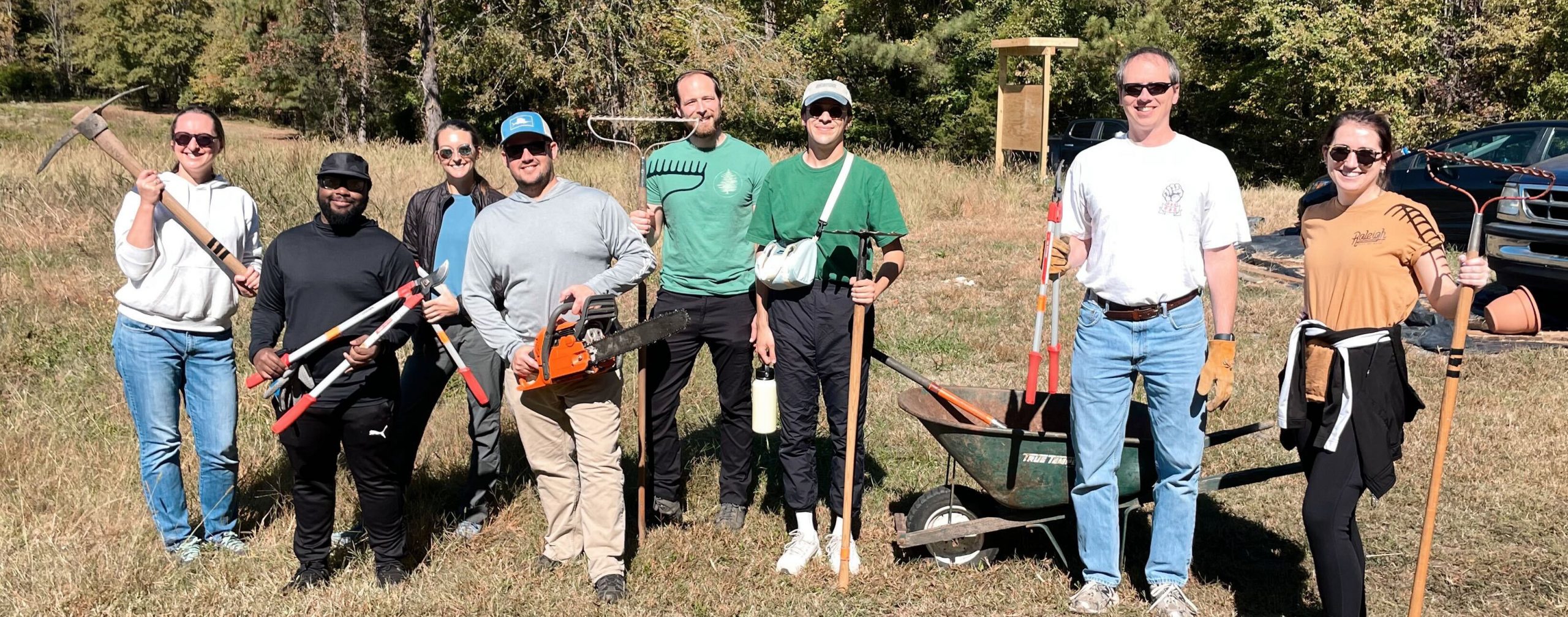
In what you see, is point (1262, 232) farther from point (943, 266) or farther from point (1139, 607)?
point (1139, 607)

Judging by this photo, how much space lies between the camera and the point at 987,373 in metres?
7.62

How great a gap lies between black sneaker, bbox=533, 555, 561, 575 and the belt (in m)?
2.52

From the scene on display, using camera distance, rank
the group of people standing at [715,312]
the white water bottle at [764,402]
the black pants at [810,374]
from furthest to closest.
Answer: the white water bottle at [764,402], the black pants at [810,374], the group of people standing at [715,312]

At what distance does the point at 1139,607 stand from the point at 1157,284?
134 cm

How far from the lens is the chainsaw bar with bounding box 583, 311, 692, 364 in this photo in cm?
→ 392

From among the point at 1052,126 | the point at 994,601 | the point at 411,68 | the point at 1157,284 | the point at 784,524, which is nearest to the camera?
the point at 1157,284

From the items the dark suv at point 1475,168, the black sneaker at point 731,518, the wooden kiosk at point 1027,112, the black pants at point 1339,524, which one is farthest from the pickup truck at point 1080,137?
→ the black pants at point 1339,524

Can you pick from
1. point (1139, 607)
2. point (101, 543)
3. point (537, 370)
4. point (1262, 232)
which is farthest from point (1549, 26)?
point (101, 543)

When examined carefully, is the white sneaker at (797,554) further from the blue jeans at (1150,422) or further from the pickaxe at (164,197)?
the pickaxe at (164,197)

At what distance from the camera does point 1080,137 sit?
23.5 meters

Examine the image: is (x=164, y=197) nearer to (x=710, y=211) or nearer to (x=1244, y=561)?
(x=710, y=211)

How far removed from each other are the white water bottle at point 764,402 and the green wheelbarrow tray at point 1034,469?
0.56 metres

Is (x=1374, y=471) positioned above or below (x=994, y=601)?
above

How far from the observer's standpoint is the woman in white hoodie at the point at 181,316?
13.9 feet
